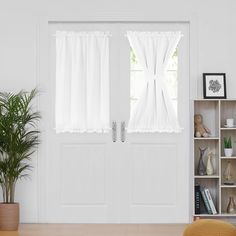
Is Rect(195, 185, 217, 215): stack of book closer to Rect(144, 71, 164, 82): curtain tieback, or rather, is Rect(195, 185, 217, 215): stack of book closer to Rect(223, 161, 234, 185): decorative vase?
Rect(223, 161, 234, 185): decorative vase

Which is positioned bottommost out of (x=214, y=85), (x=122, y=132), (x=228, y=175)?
(x=228, y=175)

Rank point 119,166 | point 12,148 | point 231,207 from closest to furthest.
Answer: point 12,148, point 231,207, point 119,166

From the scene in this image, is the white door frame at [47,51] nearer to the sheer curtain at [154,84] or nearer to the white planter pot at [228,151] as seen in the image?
the sheer curtain at [154,84]

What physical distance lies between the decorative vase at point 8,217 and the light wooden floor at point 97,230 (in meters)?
0.11

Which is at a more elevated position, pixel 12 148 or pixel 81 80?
pixel 81 80

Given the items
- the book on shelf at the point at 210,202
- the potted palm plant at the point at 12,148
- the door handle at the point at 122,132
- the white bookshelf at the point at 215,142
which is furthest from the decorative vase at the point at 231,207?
the potted palm plant at the point at 12,148

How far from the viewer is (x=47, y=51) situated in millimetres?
7012

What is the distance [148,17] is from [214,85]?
1083 mm

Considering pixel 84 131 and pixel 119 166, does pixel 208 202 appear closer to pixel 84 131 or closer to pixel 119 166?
pixel 119 166

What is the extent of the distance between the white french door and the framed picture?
0.76ft

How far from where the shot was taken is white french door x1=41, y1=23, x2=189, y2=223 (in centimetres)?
700

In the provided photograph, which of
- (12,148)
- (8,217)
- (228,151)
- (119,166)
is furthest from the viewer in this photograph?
(119,166)

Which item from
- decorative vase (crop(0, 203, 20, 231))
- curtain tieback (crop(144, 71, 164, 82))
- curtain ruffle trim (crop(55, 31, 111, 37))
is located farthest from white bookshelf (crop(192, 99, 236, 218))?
decorative vase (crop(0, 203, 20, 231))

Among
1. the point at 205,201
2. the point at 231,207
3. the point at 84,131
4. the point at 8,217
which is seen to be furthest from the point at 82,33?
the point at 231,207
